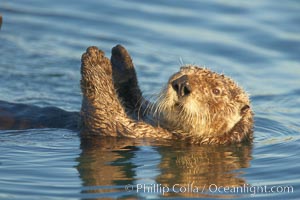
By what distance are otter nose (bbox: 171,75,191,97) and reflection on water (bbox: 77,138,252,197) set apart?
2.21 feet

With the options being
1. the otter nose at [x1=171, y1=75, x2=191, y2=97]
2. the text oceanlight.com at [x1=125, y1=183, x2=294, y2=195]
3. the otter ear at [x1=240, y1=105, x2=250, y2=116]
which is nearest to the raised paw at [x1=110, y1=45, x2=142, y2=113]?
the otter nose at [x1=171, y1=75, x2=191, y2=97]

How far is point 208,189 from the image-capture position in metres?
7.32

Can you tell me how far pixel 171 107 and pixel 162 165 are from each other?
0.58m

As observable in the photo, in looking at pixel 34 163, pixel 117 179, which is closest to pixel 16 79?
pixel 34 163

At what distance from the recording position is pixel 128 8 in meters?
13.8

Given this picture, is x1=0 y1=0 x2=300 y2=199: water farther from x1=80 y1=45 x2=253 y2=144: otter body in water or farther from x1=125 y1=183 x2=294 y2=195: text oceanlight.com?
x1=80 y1=45 x2=253 y2=144: otter body in water

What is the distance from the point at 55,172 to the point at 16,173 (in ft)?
1.16

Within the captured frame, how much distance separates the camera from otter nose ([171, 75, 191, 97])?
811 centimetres

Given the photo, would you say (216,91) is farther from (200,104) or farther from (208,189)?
(208,189)

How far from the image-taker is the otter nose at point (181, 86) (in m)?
8.11

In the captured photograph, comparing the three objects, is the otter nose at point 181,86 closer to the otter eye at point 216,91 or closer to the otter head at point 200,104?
the otter head at point 200,104

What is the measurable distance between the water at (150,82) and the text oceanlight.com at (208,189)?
0.02m

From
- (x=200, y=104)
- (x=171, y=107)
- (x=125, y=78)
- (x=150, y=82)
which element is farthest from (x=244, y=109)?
(x=150, y=82)

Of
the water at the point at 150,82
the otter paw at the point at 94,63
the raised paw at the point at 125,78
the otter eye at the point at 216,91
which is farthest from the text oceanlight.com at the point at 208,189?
the raised paw at the point at 125,78
